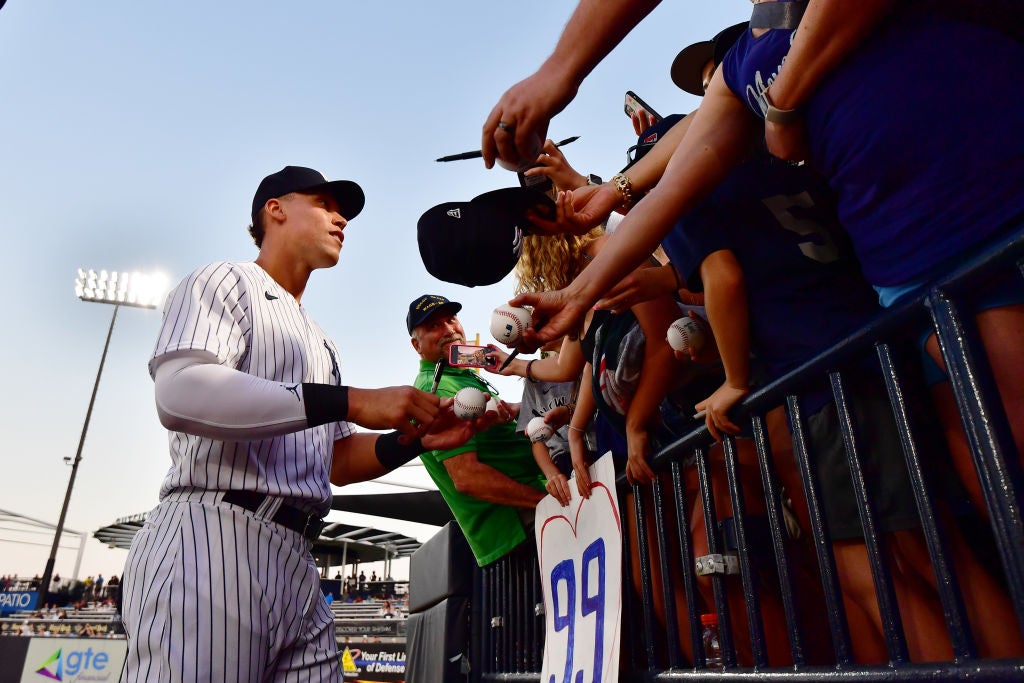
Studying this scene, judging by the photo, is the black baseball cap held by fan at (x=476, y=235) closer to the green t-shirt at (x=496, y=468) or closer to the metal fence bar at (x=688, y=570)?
the metal fence bar at (x=688, y=570)

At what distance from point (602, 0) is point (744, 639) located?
1481 millimetres

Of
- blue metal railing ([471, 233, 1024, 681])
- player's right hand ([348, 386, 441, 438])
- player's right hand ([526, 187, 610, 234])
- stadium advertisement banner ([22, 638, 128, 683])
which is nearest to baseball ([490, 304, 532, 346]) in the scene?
player's right hand ([526, 187, 610, 234])

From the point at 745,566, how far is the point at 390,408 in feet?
3.42

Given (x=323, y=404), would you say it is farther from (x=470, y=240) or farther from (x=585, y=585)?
(x=585, y=585)

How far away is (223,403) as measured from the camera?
1749 mm

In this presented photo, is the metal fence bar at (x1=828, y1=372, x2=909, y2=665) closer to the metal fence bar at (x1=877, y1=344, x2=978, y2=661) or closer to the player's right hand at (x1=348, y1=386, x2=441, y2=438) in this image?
the metal fence bar at (x1=877, y1=344, x2=978, y2=661)

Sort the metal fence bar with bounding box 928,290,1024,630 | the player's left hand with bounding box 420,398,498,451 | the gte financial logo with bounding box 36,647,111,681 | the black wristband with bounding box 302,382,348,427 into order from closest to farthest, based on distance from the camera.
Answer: the metal fence bar with bounding box 928,290,1024,630 → the black wristband with bounding box 302,382,348,427 → the player's left hand with bounding box 420,398,498,451 → the gte financial logo with bounding box 36,647,111,681

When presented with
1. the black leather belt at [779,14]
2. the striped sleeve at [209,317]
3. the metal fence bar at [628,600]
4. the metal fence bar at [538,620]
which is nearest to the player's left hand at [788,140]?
the black leather belt at [779,14]

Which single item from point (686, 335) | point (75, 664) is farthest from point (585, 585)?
point (75, 664)

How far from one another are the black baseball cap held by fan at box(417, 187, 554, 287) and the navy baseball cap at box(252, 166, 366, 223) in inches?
47.3

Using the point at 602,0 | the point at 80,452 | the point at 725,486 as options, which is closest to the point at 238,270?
the point at 602,0

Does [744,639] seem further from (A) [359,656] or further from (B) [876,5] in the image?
(A) [359,656]

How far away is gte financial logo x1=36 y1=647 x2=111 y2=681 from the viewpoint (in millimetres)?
8352

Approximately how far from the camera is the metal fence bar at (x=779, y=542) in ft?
4.21
